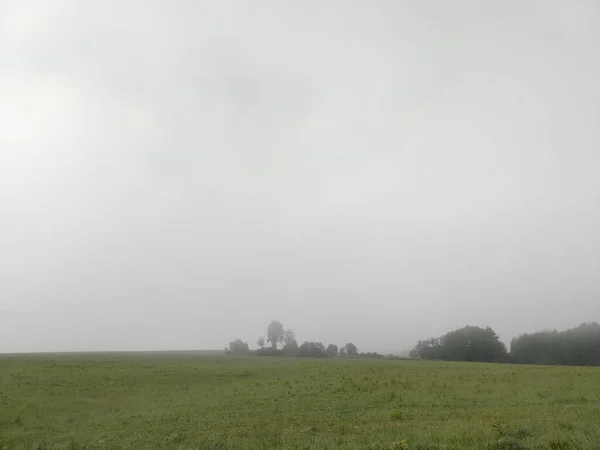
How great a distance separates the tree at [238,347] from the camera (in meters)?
Result: 161

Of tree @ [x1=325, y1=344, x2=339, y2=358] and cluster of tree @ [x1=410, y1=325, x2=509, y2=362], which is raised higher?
cluster of tree @ [x1=410, y1=325, x2=509, y2=362]

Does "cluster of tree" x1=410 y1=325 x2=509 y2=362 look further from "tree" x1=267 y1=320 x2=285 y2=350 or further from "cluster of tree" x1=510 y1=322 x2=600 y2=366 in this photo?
"tree" x1=267 y1=320 x2=285 y2=350

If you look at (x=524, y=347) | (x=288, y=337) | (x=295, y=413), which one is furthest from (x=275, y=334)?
(x=295, y=413)

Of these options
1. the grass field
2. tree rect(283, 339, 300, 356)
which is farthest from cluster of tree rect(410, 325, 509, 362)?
the grass field

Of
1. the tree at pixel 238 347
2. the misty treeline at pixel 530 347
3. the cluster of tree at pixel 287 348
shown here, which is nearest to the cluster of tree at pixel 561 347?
the misty treeline at pixel 530 347

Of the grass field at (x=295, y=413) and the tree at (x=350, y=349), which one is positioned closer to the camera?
the grass field at (x=295, y=413)

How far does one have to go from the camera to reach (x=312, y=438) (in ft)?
45.3

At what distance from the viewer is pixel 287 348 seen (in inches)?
6019

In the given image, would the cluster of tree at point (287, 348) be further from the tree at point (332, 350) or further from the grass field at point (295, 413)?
the grass field at point (295, 413)

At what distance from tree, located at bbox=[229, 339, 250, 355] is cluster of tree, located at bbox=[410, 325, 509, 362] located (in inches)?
2935

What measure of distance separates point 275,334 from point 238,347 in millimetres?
19922

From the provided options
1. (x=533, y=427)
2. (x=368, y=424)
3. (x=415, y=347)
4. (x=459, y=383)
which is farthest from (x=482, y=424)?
(x=415, y=347)

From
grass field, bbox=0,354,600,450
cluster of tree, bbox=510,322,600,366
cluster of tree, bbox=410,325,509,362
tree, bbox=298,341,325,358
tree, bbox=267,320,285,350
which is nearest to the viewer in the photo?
grass field, bbox=0,354,600,450

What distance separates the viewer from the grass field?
39.4 ft
